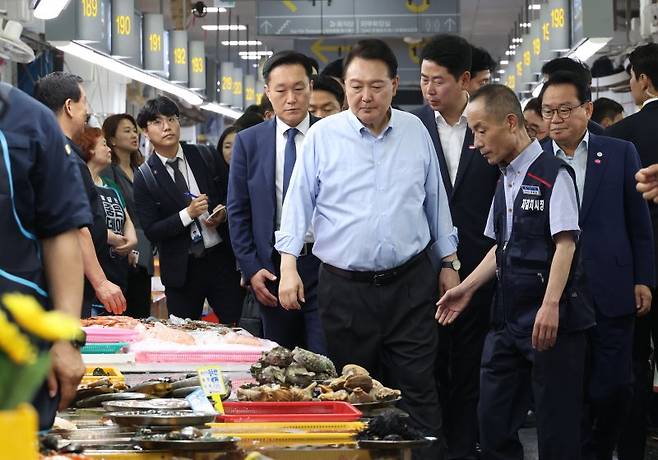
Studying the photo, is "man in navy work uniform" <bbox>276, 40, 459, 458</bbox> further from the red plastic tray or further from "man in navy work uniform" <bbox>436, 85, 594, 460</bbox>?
the red plastic tray

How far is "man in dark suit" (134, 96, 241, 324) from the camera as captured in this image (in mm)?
7609

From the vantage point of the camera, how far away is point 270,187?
19.8 ft

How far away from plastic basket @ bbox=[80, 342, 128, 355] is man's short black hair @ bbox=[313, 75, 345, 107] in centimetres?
267

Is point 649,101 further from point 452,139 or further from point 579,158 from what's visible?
point 452,139

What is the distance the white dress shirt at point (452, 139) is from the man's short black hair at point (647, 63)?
4.65 ft

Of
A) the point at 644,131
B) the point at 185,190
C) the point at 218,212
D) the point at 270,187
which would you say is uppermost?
the point at 644,131

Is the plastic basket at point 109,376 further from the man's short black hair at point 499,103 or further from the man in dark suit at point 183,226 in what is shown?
the man in dark suit at point 183,226

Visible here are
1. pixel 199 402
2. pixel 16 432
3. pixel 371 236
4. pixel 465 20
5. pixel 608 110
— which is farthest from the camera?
pixel 465 20

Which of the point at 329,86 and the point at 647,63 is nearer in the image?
the point at 647,63

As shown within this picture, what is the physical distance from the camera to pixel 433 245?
17.7 ft

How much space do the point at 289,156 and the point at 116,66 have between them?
773cm

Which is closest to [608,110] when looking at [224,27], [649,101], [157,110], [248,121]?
[649,101]

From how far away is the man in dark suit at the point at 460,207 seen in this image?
19.7ft

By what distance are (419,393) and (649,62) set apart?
109 inches
